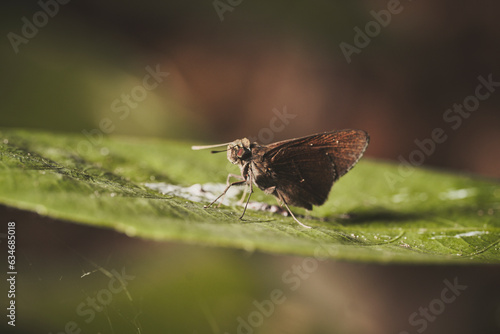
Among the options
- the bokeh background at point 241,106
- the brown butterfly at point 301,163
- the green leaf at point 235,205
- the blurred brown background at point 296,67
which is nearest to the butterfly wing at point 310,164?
the brown butterfly at point 301,163

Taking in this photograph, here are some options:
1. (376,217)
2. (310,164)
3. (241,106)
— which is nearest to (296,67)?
(241,106)

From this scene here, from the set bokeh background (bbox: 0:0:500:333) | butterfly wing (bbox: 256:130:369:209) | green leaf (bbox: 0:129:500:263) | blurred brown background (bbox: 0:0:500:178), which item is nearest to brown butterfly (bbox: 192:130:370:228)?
butterfly wing (bbox: 256:130:369:209)

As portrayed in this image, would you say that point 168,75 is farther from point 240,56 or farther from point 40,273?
point 40,273

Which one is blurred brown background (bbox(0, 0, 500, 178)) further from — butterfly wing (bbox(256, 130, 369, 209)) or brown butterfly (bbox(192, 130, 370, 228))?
butterfly wing (bbox(256, 130, 369, 209))

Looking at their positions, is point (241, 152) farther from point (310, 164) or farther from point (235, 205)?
point (310, 164)

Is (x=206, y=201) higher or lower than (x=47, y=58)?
lower

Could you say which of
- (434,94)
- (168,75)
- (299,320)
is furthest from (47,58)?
(434,94)

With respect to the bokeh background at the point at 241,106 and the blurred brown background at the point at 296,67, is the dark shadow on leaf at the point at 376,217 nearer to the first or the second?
the bokeh background at the point at 241,106

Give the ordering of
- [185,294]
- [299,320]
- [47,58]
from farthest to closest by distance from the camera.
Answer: [47,58]
[299,320]
[185,294]
